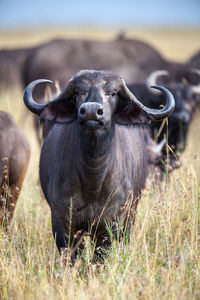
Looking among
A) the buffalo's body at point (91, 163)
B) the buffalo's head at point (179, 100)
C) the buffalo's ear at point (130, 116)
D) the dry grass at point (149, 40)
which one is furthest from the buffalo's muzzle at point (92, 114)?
the dry grass at point (149, 40)

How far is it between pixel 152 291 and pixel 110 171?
1.29 meters

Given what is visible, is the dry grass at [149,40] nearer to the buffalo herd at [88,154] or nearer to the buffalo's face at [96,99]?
the buffalo herd at [88,154]

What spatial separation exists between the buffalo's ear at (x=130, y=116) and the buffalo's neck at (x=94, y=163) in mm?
235

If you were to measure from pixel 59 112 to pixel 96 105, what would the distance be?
2.61ft

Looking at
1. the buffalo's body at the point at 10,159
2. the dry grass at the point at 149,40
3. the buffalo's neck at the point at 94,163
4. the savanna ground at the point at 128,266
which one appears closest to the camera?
the savanna ground at the point at 128,266

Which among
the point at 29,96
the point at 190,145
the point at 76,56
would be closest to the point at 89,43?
the point at 76,56

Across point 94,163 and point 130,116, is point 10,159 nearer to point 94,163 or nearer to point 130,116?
point 94,163

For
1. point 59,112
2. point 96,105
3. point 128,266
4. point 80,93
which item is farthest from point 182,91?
point 128,266

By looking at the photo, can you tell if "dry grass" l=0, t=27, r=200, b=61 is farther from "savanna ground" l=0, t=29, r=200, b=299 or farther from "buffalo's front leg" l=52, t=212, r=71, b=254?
"buffalo's front leg" l=52, t=212, r=71, b=254

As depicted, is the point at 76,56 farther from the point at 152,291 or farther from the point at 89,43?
the point at 152,291

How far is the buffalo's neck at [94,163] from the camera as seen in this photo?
4145 mm

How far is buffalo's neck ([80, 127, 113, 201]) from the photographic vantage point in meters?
4.14

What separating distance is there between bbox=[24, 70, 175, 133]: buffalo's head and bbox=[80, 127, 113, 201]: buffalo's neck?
0.17 m

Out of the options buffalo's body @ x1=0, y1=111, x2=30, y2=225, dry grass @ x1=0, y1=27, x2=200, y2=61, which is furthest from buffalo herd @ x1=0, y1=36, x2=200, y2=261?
dry grass @ x1=0, y1=27, x2=200, y2=61
